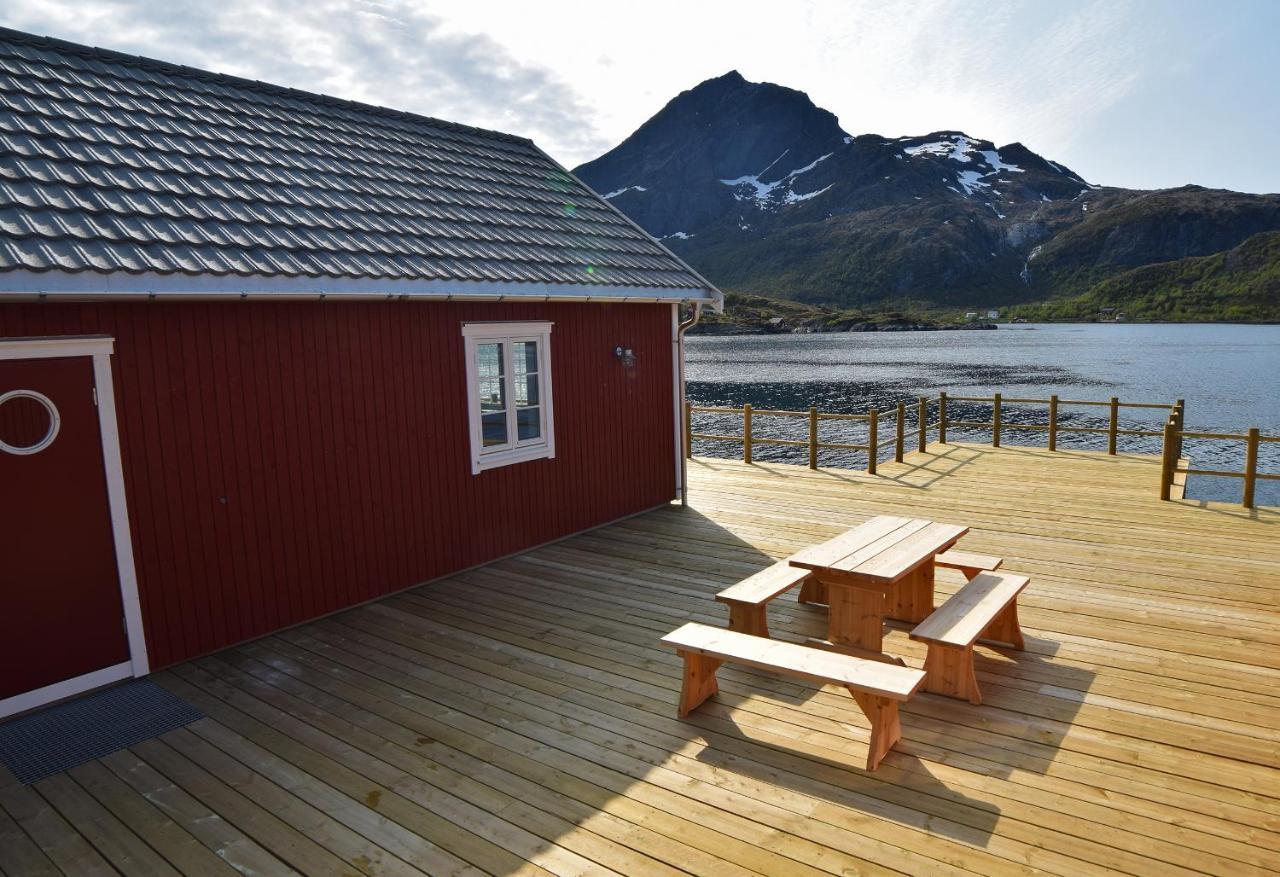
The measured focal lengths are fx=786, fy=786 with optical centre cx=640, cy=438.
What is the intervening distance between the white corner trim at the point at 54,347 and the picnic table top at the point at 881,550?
4.49 meters

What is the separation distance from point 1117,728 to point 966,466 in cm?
825

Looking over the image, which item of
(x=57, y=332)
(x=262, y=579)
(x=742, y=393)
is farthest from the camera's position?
(x=742, y=393)

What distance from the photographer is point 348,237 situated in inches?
243

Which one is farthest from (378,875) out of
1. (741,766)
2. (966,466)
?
(966,466)

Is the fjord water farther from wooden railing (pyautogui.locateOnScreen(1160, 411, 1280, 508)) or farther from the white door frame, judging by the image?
the white door frame

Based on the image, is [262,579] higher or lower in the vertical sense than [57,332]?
lower

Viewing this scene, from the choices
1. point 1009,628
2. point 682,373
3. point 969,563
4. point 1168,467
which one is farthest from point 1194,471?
point 682,373

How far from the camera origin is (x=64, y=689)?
4.72m

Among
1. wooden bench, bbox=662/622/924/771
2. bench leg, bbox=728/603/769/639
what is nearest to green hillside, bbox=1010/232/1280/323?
bench leg, bbox=728/603/769/639

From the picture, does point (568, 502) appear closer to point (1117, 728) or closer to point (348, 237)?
point (348, 237)

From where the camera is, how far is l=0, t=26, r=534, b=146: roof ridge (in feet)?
20.6

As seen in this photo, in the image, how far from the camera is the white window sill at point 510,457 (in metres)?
7.13

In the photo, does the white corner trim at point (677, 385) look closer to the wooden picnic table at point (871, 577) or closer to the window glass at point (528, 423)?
the window glass at point (528, 423)

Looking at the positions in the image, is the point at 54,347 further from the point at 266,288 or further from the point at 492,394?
the point at 492,394
